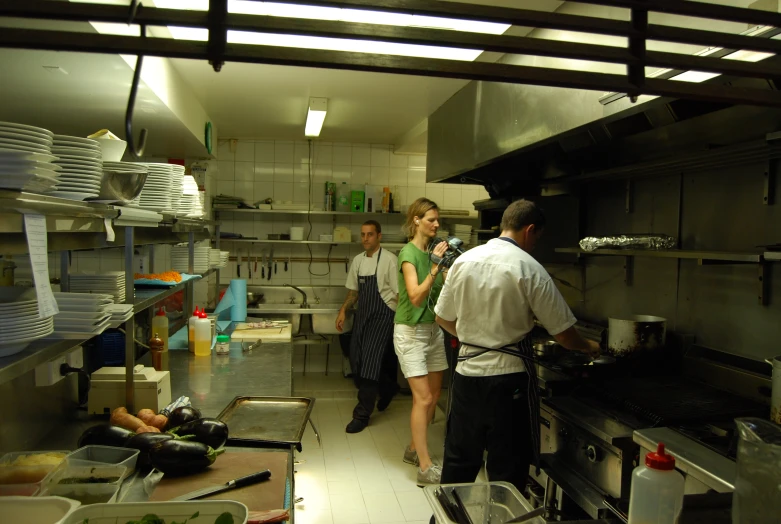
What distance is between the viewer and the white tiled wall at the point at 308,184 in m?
6.30

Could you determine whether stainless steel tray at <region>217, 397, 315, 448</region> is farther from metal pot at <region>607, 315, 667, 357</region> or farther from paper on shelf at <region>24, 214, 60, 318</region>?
metal pot at <region>607, 315, 667, 357</region>

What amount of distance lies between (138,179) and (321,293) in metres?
4.34

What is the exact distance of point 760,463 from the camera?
99 centimetres

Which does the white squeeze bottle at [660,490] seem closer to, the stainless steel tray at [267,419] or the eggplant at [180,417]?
the stainless steel tray at [267,419]

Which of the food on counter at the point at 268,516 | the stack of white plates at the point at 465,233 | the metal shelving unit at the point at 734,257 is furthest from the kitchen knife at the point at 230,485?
the stack of white plates at the point at 465,233

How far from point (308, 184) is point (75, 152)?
15.9 ft

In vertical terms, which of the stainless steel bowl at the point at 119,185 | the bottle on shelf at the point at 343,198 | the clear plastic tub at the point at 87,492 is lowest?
the clear plastic tub at the point at 87,492

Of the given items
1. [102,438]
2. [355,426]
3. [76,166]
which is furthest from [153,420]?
[355,426]

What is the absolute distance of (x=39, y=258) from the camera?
1.24m

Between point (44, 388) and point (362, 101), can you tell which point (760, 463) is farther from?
point (362, 101)

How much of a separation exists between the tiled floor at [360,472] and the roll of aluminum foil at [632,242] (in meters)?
1.75

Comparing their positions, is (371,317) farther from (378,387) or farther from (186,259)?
(186,259)

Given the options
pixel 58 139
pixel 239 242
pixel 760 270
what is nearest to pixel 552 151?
pixel 760 270

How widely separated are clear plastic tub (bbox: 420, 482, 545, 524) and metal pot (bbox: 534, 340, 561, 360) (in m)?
1.73
